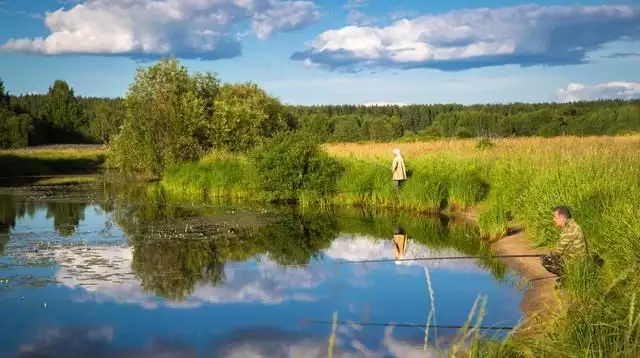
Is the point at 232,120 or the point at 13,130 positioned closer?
the point at 232,120

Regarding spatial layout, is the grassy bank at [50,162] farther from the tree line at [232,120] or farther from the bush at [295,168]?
the bush at [295,168]

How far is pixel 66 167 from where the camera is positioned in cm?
5375

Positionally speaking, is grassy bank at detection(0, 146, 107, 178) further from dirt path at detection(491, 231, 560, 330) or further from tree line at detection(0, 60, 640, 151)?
dirt path at detection(491, 231, 560, 330)

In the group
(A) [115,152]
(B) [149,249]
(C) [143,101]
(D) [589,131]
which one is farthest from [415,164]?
(D) [589,131]

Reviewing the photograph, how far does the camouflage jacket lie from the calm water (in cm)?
119

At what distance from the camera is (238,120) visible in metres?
37.7

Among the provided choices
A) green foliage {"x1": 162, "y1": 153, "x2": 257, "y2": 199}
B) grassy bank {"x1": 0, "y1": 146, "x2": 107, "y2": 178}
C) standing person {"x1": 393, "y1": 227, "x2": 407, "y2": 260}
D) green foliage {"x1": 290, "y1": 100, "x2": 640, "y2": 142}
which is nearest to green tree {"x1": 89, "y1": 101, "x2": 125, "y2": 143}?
grassy bank {"x1": 0, "y1": 146, "x2": 107, "y2": 178}

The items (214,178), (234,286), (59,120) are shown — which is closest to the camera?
(234,286)

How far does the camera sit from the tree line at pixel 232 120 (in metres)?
36.7

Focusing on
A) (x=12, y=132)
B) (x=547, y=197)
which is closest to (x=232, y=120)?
(x=547, y=197)

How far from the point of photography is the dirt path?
907cm

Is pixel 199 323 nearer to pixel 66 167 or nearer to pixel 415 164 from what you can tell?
pixel 415 164

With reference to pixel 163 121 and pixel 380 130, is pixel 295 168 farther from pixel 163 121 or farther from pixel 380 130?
pixel 380 130

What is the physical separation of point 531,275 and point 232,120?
27337mm
